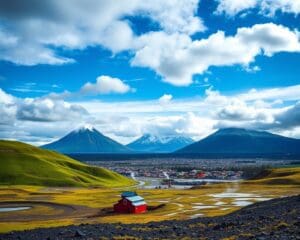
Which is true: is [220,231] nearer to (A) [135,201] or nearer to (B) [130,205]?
(B) [130,205]

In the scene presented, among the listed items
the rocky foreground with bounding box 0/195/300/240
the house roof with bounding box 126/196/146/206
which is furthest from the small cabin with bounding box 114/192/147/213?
the rocky foreground with bounding box 0/195/300/240

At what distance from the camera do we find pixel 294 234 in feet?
123

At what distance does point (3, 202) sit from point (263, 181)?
93.4m

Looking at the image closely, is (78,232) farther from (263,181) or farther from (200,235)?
(263,181)

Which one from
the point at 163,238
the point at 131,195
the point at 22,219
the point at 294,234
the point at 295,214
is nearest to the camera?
the point at 294,234

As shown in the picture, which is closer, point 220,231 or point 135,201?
point 220,231

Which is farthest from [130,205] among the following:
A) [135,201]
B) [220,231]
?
[220,231]

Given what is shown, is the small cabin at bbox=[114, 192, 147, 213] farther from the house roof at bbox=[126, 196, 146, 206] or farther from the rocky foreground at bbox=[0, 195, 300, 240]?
the rocky foreground at bbox=[0, 195, 300, 240]

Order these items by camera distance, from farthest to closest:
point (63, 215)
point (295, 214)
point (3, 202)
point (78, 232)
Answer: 1. point (3, 202)
2. point (63, 215)
3. point (295, 214)
4. point (78, 232)

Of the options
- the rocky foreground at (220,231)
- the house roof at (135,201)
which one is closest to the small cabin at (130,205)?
the house roof at (135,201)

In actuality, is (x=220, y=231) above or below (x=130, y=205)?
above

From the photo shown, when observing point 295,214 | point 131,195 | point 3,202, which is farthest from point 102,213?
point 295,214

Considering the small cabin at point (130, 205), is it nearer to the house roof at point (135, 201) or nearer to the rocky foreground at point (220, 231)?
the house roof at point (135, 201)

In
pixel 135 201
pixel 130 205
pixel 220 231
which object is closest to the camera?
pixel 220 231
